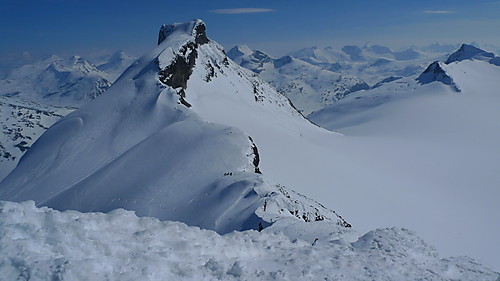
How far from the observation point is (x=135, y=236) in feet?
33.7

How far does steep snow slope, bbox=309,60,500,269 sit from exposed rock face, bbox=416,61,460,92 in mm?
3571

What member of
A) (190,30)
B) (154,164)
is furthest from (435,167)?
(190,30)

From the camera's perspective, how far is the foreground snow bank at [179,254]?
7.94 meters

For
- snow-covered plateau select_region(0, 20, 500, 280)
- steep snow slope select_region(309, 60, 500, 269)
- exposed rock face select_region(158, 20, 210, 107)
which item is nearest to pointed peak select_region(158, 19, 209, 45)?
exposed rock face select_region(158, 20, 210, 107)

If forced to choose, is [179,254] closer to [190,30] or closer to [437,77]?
[190,30]

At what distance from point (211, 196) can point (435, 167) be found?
4646cm

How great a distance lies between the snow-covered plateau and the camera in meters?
9.27

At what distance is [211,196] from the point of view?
2183 cm

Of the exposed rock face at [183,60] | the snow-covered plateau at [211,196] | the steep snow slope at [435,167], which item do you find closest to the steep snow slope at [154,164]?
the snow-covered plateau at [211,196]

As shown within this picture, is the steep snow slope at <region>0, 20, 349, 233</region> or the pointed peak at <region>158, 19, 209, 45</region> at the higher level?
the pointed peak at <region>158, 19, 209, 45</region>

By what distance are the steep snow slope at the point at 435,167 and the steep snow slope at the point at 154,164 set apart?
47.3ft

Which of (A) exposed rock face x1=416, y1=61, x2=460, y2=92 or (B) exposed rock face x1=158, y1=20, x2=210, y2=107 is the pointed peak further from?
(A) exposed rock face x1=416, y1=61, x2=460, y2=92

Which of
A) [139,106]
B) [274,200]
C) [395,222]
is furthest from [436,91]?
[274,200]

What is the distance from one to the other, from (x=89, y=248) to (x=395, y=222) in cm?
3219
